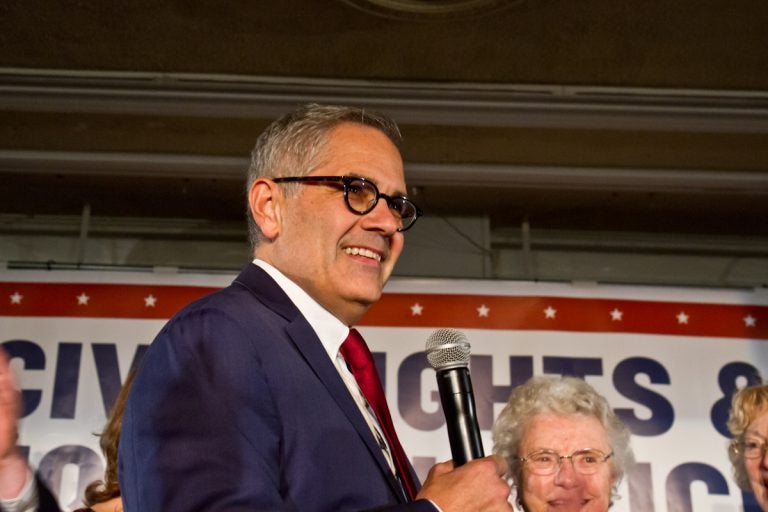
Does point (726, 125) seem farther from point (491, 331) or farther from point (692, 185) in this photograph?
point (491, 331)

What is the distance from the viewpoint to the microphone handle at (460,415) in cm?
125

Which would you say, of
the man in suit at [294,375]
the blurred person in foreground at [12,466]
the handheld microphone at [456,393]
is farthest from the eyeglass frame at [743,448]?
the blurred person in foreground at [12,466]

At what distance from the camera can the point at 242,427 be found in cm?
108

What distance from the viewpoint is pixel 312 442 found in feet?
3.71

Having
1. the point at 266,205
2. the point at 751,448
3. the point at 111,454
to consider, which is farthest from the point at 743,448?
the point at 266,205

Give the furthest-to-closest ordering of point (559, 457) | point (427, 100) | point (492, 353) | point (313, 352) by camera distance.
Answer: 1. point (427, 100)
2. point (492, 353)
3. point (559, 457)
4. point (313, 352)

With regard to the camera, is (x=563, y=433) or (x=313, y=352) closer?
(x=313, y=352)

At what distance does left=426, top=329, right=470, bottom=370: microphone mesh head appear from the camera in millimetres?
1377

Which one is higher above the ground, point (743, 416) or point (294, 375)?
point (743, 416)

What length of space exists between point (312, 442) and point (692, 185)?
144 inches

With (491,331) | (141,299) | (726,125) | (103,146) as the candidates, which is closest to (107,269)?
(141,299)

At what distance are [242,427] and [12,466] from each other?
1.28 m

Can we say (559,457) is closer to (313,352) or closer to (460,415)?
(460,415)

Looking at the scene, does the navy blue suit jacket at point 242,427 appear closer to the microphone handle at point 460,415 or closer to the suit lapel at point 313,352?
the suit lapel at point 313,352
